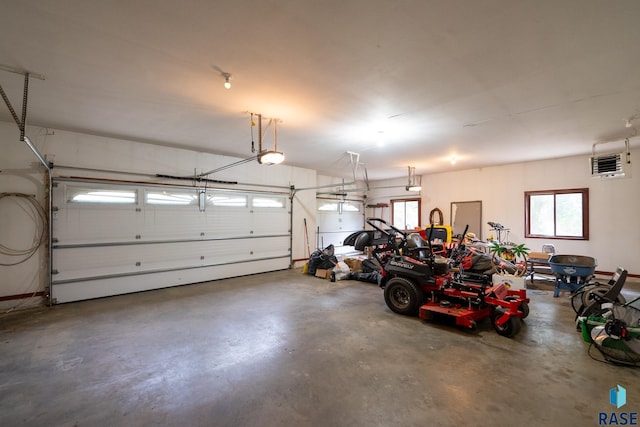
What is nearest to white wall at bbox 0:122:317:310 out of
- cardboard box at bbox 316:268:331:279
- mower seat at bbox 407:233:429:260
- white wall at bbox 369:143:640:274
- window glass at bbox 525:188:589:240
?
cardboard box at bbox 316:268:331:279

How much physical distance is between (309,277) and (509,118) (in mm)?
5272

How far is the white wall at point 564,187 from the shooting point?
6.06 m

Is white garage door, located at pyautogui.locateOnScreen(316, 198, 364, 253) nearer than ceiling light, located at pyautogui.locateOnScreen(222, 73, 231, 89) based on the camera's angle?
No

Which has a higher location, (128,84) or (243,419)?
(128,84)

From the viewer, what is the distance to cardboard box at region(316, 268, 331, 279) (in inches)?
262

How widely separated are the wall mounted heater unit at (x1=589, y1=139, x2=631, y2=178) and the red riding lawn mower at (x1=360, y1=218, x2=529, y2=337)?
329 centimetres

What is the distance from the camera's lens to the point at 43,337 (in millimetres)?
3396

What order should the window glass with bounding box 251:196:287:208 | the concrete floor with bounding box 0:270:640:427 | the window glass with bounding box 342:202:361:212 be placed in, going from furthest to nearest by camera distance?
the window glass with bounding box 342:202:361:212 → the window glass with bounding box 251:196:287:208 → the concrete floor with bounding box 0:270:640:427

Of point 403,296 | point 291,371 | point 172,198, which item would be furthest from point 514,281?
point 172,198

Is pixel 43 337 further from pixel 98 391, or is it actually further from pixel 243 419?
pixel 243 419

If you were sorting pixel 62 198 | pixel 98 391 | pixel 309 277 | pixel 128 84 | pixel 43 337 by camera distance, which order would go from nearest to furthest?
1. pixel 98 391
2. pixel 128 84
3. pixel 43 337
4. pixel 62 198
5. pixel 309 277

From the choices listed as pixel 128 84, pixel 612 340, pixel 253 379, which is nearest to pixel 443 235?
pixel 612 340

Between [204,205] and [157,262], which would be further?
[204,205]

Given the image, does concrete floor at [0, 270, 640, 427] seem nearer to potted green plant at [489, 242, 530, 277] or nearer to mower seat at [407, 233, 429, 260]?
potted green plant at [489, 242, 530, 277]
